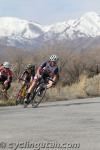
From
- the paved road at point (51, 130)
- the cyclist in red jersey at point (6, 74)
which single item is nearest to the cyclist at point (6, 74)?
the cyclist in red jersey at point (6, 74)

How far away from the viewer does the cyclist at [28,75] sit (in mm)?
18672

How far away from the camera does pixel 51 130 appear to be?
34.4 ft

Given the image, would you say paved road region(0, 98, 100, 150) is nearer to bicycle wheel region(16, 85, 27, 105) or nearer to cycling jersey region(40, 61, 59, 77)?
cycling jersey region(40, 61, 59, 77)

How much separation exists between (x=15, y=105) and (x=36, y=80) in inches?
59.9

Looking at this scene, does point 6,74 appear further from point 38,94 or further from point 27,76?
point 38,94

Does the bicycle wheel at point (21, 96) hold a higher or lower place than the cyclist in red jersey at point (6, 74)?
lower

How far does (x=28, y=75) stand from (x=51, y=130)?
27.8 feet

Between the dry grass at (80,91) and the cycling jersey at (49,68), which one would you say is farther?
the dry grass at (80,91)

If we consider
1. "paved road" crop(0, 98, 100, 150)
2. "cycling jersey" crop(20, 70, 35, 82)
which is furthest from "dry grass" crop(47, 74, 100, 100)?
"paved road" crop(0, 98, 100, 150)

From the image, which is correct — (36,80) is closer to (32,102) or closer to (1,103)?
(32,102)

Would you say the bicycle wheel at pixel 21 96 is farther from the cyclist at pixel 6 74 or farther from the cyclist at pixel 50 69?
the cyclist at pixel 50 69

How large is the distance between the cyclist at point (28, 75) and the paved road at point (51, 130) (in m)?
4.22

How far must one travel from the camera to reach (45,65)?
55.3ft

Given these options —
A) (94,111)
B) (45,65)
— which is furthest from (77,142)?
(45,65)
